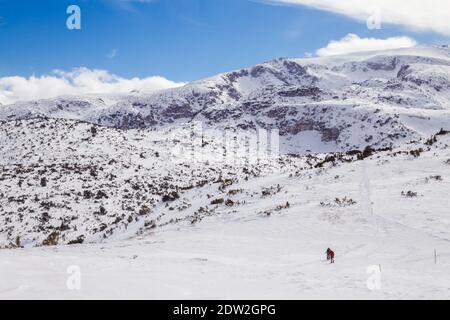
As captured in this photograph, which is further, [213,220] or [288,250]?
[213,220]

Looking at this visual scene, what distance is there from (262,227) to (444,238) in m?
8.48

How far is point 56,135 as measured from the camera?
7375 centimetres

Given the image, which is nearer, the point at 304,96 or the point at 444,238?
the point at 444,238

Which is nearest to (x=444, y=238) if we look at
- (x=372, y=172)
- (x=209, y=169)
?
(x=372, y=172)

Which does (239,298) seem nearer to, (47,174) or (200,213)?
(200,213)

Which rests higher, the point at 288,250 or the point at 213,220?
the point at 213,220

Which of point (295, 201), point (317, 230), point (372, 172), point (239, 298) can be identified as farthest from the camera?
point (372, 172)

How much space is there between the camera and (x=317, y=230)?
20.8m

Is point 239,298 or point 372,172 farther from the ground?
point 372,172

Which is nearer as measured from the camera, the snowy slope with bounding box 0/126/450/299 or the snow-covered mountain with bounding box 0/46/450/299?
the snowy slope with bounding box 0/126/450/299

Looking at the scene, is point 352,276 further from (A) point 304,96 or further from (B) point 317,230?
(A) point 304,96

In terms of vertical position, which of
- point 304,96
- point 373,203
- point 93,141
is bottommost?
point 373,203

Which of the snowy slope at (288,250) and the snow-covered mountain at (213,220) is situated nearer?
the snowy slope at (288,250)

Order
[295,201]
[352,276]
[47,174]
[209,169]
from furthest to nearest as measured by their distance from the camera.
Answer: [209,169] < [47,174] < [295,201] < [352,276]
